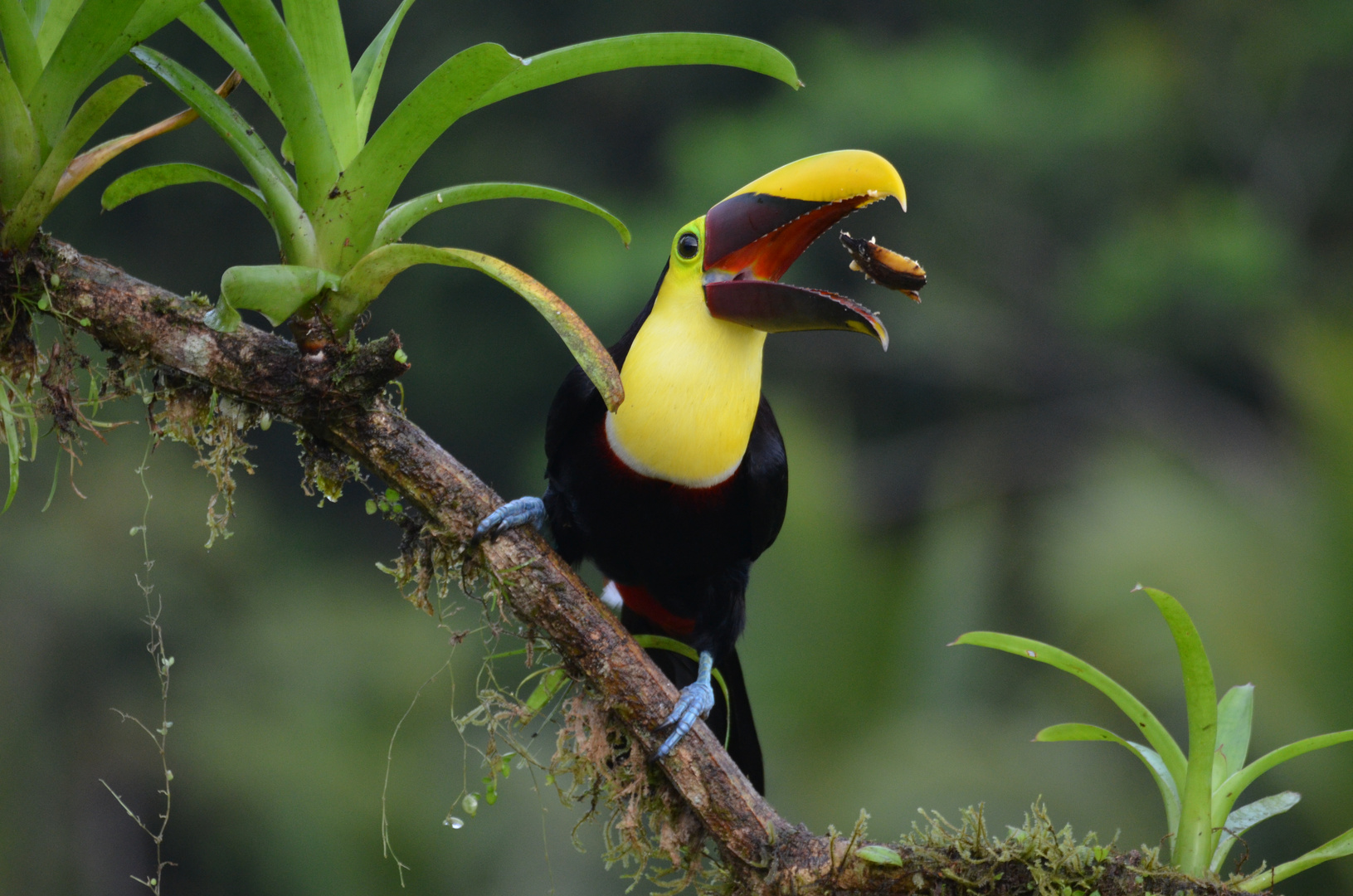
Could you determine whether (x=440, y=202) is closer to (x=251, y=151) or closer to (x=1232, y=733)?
(x=251, y=151)

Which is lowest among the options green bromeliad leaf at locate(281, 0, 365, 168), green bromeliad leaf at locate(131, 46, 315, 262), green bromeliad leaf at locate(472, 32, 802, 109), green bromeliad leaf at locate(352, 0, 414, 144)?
green bromeliad leaf at locate(131, 46, 315, 262)

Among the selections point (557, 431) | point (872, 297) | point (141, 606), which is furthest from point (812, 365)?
point (557, 431)

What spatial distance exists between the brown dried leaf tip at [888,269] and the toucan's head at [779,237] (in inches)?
1.9

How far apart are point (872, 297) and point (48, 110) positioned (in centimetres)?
651

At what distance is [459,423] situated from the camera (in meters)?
8.71

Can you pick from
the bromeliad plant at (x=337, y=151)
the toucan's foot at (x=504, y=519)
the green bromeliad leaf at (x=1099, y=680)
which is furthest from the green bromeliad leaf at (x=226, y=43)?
the green bromeliad leaf at (x=1099, y=680)

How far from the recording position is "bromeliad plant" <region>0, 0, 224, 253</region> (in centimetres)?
126

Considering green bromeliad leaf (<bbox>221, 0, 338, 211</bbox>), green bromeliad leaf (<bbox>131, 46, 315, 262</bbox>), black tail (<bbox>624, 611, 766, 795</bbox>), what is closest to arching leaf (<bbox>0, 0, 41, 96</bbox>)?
green bromeliad leaf (<bbox>131, 46, 315, 262</bbox>)

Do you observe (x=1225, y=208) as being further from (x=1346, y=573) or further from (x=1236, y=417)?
(x=1346, y=573)

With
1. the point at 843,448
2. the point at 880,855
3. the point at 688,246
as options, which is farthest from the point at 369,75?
the point at 843,448

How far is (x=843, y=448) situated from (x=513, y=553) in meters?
3.94

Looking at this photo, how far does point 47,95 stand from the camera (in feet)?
4.27

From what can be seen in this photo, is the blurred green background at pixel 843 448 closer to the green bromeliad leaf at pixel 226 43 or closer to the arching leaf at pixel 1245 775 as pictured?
the arching leaf at pixel 1245 775

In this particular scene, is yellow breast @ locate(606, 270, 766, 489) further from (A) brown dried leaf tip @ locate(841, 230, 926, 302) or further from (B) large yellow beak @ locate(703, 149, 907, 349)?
(A) brown dried leaf tip @ locate(841, 230, 926, 302)
